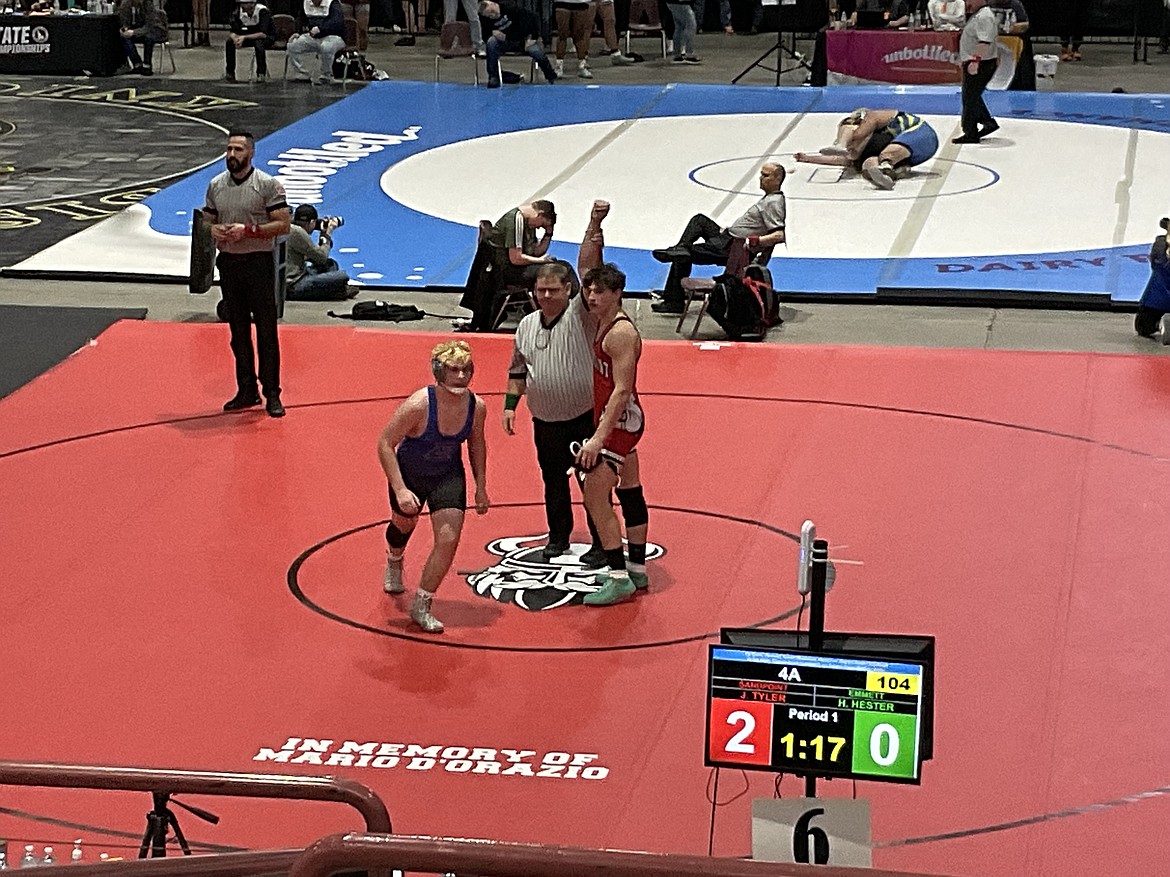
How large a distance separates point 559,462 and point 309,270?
7087 millimetres

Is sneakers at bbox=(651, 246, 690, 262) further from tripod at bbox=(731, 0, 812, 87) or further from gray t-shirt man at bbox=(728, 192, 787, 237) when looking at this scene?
tripod at bbox=(731, 0, 812, 87)

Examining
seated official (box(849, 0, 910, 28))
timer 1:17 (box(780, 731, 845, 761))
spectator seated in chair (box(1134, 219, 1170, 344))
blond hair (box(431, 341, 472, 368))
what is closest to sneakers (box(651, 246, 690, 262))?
spectator seated in chair (box(1134, 219, 1170, 344))

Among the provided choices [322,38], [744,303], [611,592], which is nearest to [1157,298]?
[744,303]

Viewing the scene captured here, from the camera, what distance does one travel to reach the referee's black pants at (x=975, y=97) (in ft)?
71.7

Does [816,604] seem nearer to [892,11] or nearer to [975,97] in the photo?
[975,97]

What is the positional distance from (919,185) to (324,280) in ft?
23.5

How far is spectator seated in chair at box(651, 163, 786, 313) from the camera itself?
583 inches

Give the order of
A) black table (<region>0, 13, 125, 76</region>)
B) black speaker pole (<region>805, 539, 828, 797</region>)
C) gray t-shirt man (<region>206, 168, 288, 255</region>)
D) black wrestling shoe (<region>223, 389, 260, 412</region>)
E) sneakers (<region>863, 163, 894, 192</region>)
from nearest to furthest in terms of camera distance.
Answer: black speaker pole (<region>805, 539, 828, 797</region>) → gray t-shirt man (<region>206, 168, 288, 255</region>) → black wrestling shoe (<region>223, 389, 260, 412</region>) → sneakers (<region>863, 163, 894, 192</region>) → black table (<region>0, 13, 125, 76</region>)

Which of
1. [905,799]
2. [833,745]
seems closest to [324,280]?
[905,799]

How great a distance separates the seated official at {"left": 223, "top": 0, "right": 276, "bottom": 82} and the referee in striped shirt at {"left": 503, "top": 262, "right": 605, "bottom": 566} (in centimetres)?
1940

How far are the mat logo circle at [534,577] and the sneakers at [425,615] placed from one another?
0.52m

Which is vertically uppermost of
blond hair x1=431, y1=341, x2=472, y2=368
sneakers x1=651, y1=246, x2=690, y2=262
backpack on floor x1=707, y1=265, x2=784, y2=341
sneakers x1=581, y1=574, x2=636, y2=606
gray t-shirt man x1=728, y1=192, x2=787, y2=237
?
blond hair x1=431, y1=341, x2=472, y2=368

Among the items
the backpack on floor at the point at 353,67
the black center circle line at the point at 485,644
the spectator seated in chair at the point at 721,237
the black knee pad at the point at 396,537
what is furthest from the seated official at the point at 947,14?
the black knee pad at the point at 396,537

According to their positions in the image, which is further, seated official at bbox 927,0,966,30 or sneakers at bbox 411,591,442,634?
seated official at bbox 927,0,966,30
